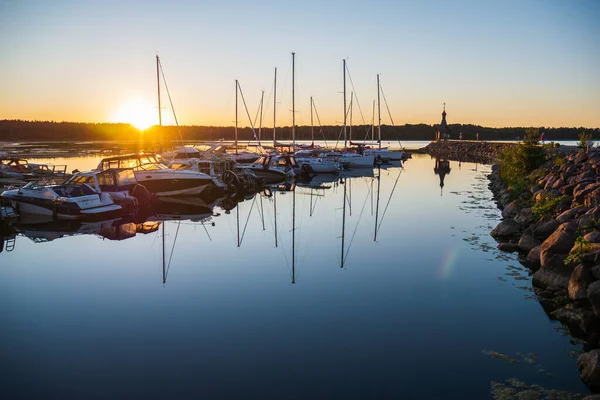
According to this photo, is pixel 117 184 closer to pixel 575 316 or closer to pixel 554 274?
pixel 554 274

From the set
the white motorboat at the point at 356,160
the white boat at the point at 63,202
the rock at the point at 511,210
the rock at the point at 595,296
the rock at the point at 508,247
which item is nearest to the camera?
the rock at the point at 595,296

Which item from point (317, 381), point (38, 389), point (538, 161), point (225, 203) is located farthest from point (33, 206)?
point (538, 161)

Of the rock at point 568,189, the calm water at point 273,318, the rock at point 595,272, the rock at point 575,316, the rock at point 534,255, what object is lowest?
the calm water at point 273,318

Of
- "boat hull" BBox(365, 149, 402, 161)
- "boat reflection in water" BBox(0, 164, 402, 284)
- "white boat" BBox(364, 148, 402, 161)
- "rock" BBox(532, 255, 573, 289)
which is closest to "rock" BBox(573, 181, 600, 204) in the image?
"rock" BBox(532, 255, 573, 289)

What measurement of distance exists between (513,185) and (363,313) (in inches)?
795

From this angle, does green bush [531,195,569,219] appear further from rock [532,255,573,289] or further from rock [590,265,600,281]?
rock [590,265,600,281]

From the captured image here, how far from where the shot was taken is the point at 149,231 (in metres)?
20.5

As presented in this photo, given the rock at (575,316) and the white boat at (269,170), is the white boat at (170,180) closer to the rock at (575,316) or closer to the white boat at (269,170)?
the white boat at (269,170)

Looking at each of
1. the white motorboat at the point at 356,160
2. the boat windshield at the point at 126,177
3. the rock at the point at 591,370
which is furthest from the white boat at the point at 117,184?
the white motorboat at the point at 356,160

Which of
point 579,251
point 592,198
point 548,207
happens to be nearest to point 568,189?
point 548,207

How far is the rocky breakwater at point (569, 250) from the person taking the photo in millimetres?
9352

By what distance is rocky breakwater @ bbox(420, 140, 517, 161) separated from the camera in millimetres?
79694

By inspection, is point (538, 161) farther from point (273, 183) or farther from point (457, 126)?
point (457, 126)

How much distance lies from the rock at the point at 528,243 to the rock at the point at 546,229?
Result: 6.1 inches
